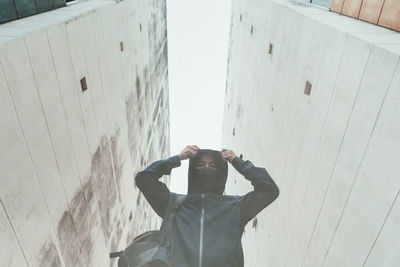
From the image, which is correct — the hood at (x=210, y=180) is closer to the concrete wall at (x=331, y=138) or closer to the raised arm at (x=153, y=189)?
the raised arm at (x=153, y=189)

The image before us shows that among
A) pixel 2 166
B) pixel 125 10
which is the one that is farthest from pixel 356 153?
pixel 125 10

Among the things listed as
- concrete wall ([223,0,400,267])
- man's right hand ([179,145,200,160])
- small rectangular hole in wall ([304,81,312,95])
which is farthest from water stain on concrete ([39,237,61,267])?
small rectangular hole in wall ([304,81,312,95])

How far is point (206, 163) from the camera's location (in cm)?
473

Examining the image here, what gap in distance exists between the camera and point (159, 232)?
4.14 meters

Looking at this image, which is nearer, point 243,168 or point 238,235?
point 238,235

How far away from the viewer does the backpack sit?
12.3 ft

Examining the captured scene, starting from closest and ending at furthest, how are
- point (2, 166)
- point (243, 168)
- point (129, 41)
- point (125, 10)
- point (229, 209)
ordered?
point (2, 166)
point (229, 209)
point (243, 168)
point (125, 10)
point (129, 41)

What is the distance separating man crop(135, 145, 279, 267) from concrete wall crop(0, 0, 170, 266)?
1.66 meters

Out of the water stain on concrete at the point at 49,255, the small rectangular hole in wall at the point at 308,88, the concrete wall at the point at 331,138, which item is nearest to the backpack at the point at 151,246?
the water stain on concrete at the point at 49,255

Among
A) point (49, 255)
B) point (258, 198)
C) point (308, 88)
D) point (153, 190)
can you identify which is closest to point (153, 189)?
point (153, 190)

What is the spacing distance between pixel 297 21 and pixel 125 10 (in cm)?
611

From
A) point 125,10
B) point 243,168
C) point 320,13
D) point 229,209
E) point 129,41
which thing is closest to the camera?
point 229,209

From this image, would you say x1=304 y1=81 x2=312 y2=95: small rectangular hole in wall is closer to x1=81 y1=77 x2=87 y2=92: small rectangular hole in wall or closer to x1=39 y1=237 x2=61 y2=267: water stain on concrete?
x1=81 y1=77 x2=87 y2=92: small rectangular hole in wall

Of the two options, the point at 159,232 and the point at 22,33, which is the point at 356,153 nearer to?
the point at 159,232
